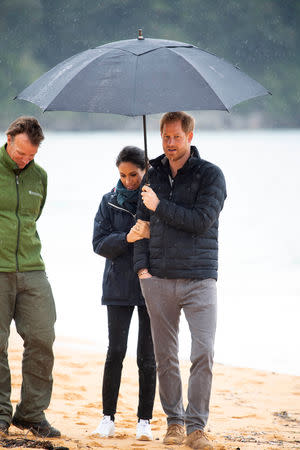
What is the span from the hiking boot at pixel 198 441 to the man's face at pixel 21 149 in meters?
1.66

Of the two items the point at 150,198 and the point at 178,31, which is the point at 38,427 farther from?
the point at 178,31

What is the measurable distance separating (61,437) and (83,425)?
53 centimetres

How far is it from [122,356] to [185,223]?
92cm

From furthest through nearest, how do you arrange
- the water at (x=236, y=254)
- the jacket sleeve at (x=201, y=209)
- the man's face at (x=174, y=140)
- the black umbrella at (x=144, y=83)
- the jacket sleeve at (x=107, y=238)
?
the water at (x=236, y=254)
the jacket sleeve at (x=107, y=238)
the man's face at (x=174, y=140)
the jacket sleeve at (x=201, y=209)
the black umbrella at (x=144, y=83)

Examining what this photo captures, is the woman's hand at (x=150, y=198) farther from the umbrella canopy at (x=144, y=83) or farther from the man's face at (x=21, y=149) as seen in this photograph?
the man's face at (x=21, y=149)

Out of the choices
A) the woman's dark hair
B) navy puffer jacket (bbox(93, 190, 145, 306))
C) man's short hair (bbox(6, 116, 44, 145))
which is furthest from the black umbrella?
navy puffer jacket (bbox(93, 190, 145, 306))

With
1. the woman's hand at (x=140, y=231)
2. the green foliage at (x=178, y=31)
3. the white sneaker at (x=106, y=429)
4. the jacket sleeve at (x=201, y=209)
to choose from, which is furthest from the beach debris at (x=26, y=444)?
the green foliage at (x=178, y=31)

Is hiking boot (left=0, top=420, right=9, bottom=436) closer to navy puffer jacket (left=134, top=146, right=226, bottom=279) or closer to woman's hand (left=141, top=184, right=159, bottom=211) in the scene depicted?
navy puffer jacket (left=134, top=146, right=226, bottom=279)

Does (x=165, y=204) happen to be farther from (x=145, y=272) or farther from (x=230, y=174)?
(x=230, y=174)

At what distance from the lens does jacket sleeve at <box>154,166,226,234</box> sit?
3.93 m

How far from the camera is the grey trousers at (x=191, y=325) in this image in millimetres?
4031

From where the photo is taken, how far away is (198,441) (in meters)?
3.98

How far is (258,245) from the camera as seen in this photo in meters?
20.0

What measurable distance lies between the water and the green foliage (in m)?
11.7
